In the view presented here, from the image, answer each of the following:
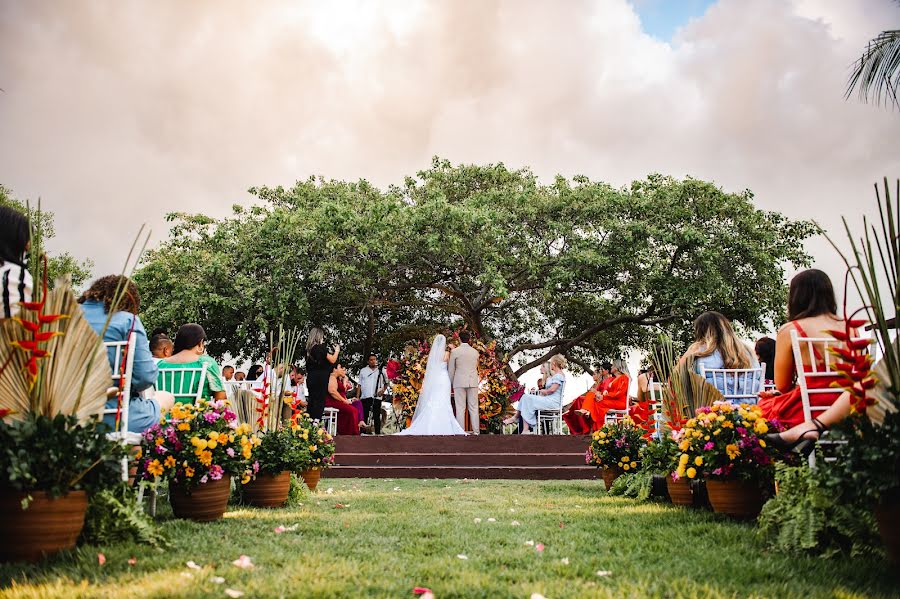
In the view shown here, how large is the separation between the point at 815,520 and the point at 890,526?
62cm

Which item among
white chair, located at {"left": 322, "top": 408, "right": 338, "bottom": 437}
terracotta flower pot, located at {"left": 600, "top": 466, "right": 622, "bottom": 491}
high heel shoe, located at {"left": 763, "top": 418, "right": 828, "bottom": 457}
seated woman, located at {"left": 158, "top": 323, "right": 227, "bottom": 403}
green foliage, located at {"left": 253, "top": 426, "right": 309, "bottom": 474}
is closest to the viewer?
high heel shoe, located at {"left": 763, "top": 418, "right": 828, "bottom": 457}

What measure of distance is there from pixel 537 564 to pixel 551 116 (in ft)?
44.8

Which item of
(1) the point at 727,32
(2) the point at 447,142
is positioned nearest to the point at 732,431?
(1) the point at 727,32

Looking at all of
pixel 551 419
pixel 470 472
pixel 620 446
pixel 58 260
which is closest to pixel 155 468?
pixel 620 446

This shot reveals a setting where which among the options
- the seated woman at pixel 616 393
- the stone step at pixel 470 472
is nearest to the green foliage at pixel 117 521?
the stone step at pixel 470 472

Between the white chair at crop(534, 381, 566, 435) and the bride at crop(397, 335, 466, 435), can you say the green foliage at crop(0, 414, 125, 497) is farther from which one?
the white chair at crop(534, 381, 566, 435)

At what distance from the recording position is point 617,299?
19.6m

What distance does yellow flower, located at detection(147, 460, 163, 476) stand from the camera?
14.7ft

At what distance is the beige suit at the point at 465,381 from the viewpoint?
47.3 ft

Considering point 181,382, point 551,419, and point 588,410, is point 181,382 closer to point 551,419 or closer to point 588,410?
point 588,410

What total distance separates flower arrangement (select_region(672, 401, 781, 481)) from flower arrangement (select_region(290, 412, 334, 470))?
2.99 meters

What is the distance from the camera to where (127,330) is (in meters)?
4.42

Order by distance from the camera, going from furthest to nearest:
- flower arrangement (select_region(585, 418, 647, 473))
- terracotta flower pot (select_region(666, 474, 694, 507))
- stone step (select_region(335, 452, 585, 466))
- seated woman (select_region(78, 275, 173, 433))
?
stone step (select_region(335, 452, 585, 466)), flower arrangement (select_region(585, 418, 647, 473)), terracotta flower pot (select_region(666, 474, 694, 507)), seated woman (select_region(78, 275, 173, 433))

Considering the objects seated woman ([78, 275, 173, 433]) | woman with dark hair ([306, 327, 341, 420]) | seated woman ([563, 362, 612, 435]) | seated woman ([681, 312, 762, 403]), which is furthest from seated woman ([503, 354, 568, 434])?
seated woman ([78, 275, 173, 433])
